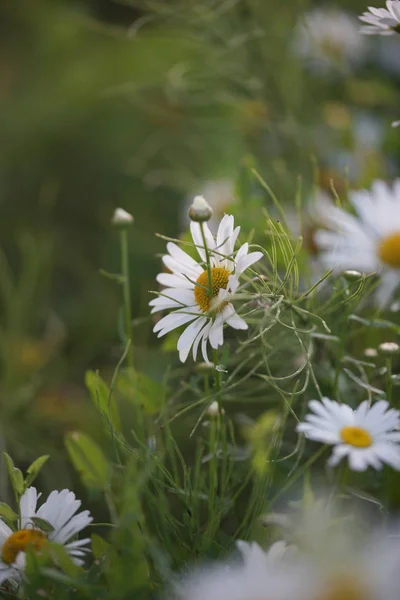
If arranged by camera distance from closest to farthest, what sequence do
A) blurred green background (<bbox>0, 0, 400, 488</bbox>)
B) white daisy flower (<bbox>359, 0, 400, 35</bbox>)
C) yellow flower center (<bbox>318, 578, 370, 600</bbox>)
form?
yellow flower center (<bbox>318, 578, 370, 600</bbox>) < white daisy flower (<bbox>359, 0, 400, 35</bbox>) < blurred green background (<bbox>0, 0, 400, 488</bbox>)

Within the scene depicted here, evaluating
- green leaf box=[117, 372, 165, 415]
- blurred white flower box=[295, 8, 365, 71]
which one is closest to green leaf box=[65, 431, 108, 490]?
green leaf box=[117, 372, 165, 415]

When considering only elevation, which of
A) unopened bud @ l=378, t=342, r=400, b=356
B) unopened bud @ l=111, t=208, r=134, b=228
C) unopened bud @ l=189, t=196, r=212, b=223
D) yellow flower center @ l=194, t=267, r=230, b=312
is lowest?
unopened bud @ l=111, t=208, r=134, b=228

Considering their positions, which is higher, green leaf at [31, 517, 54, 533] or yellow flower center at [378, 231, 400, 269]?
yellow flower center at [378, 231, 400, 269]

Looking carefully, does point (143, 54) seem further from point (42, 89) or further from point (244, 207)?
point (244, 207)

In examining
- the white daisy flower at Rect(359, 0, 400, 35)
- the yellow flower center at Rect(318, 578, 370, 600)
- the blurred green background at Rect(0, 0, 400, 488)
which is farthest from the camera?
the blurred green background at Rect(0, 0, 400, 488)

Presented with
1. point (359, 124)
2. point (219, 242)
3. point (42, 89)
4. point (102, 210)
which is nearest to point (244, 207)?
point (219, 242)

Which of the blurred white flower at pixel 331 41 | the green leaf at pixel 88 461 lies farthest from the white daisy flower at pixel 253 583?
the blurred white flower at pixel 331 41

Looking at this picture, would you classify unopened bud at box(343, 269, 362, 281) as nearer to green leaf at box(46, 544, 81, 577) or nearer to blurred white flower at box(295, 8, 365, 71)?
green leaf at box(46, 544, 81, 577)

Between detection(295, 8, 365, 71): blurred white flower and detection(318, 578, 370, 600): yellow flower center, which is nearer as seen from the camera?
detection(318, 578, 370, 600): yellow flower center

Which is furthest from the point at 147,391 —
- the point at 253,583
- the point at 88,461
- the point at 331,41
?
the point at 331,41
